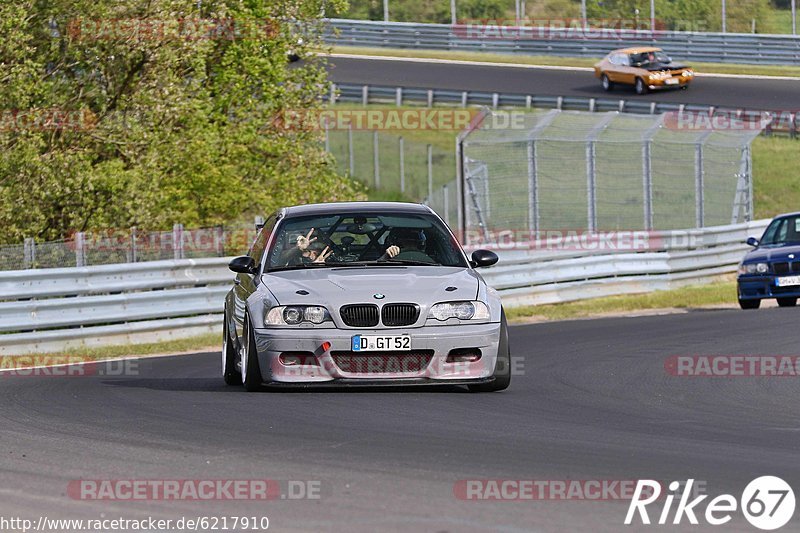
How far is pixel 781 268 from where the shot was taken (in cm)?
2097

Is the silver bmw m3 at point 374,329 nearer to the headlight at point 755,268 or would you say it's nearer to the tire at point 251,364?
the tire at point 251,364

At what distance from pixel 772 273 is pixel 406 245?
10892 mm

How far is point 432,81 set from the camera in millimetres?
51750

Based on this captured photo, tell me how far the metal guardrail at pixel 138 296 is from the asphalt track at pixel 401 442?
4725 millimetres

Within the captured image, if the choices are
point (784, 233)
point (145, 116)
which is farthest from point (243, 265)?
point (784, 233)

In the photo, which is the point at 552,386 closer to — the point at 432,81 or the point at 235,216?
the point at 235,216

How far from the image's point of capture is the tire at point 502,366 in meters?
10.7

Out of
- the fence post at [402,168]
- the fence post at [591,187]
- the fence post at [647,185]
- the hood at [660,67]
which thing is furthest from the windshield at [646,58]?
the fence post at [591,187]

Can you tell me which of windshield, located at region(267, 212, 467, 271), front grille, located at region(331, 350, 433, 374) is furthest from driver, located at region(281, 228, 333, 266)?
front grille, located at region(331, 350, 433, 374)

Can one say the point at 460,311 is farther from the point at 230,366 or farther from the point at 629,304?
the point at 629,304

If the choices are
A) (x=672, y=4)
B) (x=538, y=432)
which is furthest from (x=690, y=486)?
(x=672, y=4)

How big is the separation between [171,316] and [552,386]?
338 inches

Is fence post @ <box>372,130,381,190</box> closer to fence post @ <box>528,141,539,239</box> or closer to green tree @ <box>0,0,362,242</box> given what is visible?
green tree @ <box>0,0,362,242</box>

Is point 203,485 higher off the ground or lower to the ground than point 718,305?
higher
